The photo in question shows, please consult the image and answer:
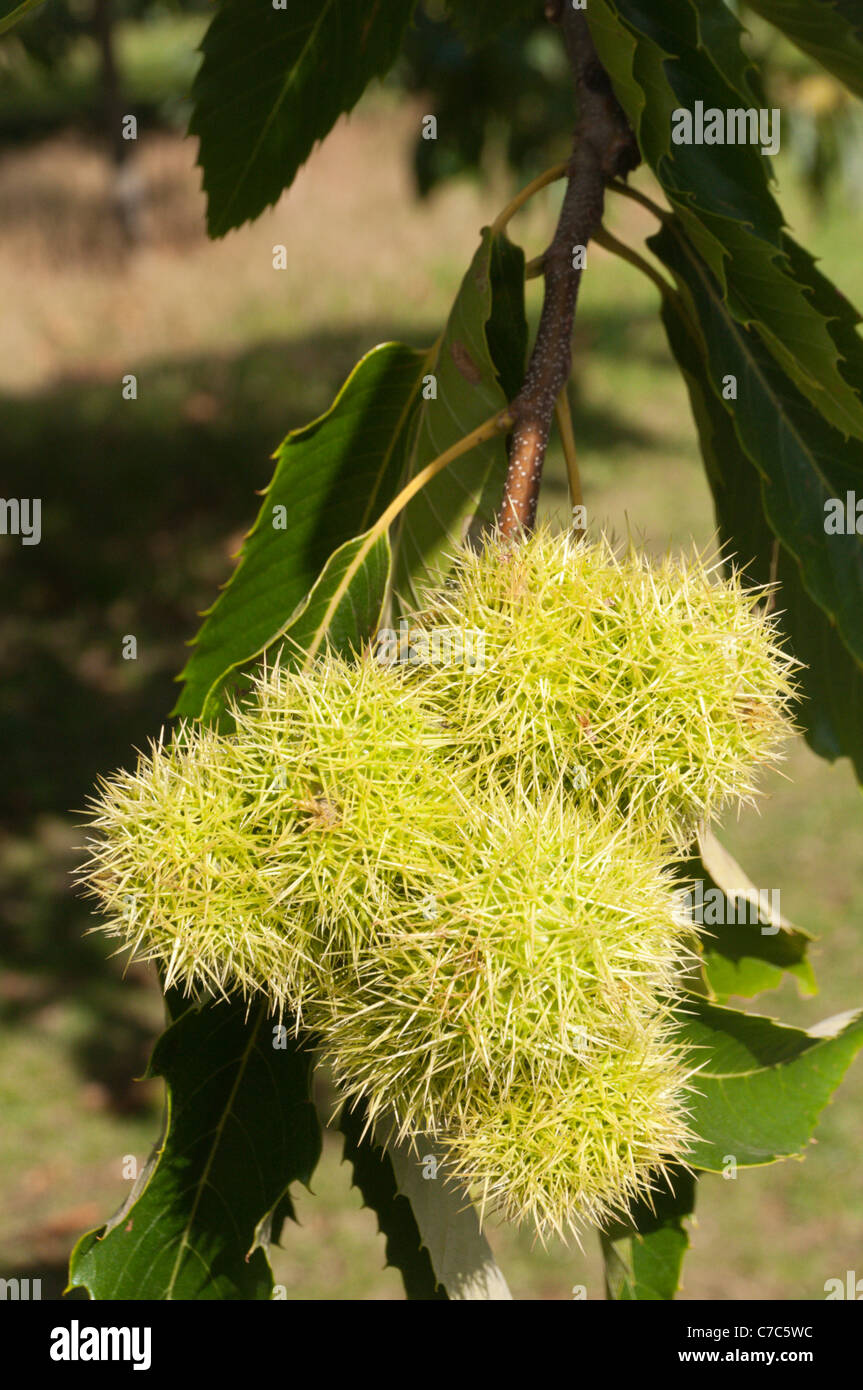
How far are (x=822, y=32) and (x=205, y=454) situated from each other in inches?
277

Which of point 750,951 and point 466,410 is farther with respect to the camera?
point 750,951

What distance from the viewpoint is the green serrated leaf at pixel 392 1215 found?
1374 millimetres

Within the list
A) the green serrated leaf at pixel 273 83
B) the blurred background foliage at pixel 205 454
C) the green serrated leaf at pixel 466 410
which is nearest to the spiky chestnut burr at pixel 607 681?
the green serrated leaf at pixel 466 410

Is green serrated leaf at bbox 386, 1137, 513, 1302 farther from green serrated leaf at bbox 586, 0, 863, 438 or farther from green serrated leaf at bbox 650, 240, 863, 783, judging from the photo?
green serrated leaf at bbox 586, 0, 863, 438

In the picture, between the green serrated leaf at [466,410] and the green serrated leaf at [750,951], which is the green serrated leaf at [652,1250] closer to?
the green serrated leaf at [750,951]

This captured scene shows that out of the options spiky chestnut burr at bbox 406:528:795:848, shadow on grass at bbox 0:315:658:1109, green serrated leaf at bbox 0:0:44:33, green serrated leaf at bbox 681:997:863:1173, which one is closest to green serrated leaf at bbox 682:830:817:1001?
green serrated leaf at bbox 681:997:863:1173

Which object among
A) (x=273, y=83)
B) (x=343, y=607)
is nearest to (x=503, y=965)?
(x=343, y=607)

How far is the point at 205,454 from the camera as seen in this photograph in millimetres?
8086

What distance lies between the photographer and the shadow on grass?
15.4ft

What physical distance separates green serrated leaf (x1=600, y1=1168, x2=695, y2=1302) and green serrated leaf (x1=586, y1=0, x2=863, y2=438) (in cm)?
87

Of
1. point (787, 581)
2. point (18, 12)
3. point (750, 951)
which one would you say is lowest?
point (750, 951)

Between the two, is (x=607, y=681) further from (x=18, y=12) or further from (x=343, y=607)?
(x=18, y=12)

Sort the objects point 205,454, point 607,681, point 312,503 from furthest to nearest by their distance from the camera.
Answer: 1. point 205,454
2. point 312,503
3. point 607,681
